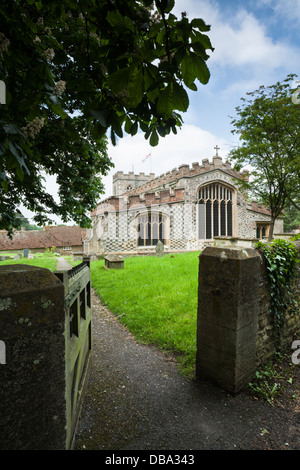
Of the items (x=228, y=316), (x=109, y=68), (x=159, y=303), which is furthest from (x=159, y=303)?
(x=109, y=68)

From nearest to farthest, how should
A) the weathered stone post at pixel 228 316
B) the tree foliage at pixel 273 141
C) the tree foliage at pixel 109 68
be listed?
the tree foliage at pixel 109 68 < the weathered stone post at pixel 228 316 < the tree foliage at pixel 273 141

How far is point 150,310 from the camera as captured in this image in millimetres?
5156

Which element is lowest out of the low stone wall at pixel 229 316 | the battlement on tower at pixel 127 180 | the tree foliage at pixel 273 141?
the low stone wall at pixel 229 316

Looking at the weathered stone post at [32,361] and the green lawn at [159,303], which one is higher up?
the weathered stone post at [32,361]

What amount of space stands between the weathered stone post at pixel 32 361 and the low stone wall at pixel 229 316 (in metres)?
1.87

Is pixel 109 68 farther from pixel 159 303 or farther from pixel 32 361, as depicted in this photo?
pixel 159 303

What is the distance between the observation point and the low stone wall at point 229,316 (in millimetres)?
2590

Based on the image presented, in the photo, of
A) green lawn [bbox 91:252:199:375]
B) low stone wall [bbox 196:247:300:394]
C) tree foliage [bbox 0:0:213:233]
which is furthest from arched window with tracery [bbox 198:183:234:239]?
tree foliage [bbox 0:0:213:233]

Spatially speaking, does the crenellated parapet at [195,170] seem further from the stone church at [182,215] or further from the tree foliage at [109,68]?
the tree foliage at [109,68]

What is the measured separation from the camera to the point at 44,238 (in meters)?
31.7

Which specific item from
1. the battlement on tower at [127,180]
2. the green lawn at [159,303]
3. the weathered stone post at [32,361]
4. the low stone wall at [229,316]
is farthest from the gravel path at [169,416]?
the battlement on tower at [127,180]

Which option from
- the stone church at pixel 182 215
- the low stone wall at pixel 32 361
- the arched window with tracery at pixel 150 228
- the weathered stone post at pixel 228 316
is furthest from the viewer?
the arched window with tracery at pixel 150 228

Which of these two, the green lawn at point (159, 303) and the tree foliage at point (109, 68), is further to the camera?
the green lawn at point (159, 303)

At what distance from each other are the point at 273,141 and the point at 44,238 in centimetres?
2963
